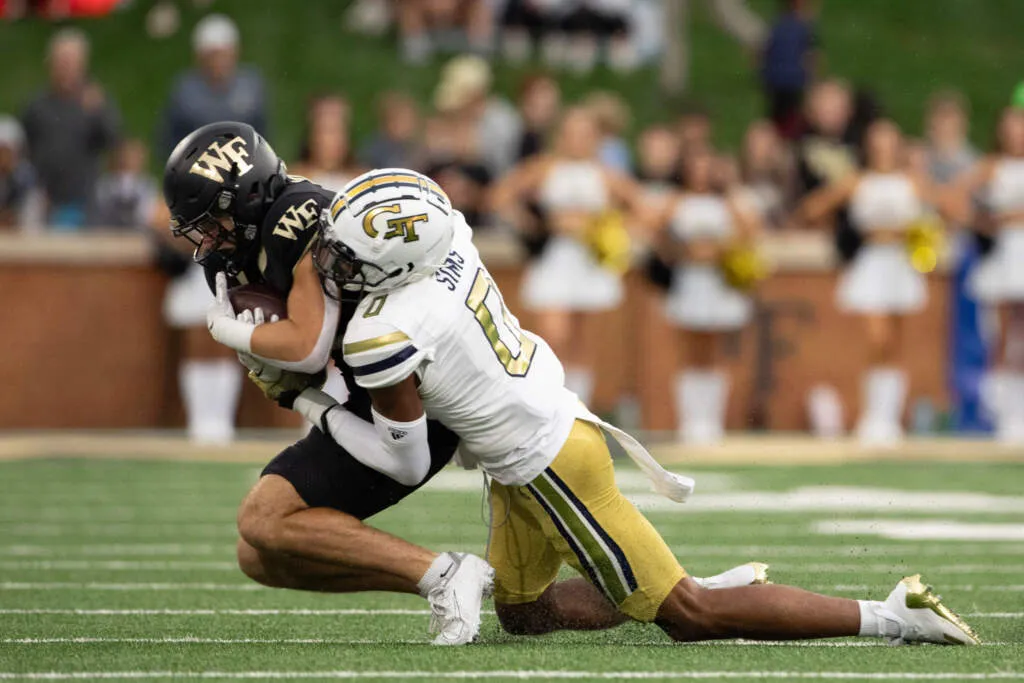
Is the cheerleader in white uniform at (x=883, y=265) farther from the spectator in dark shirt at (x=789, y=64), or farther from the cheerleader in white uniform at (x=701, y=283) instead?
the spectator in dark shirt at (x=789, y=64)

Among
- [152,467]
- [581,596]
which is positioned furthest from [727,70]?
[581,596]

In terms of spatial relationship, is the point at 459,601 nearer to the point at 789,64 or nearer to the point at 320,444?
the point at 320,444

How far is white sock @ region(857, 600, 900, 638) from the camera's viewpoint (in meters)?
4.74

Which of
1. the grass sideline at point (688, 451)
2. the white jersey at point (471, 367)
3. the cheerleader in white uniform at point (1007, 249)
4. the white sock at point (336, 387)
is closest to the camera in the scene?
the white jersey at point (471, 367)

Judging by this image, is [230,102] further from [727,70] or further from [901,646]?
[727,70]

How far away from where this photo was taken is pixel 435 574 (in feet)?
15.6

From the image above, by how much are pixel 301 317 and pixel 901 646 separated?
5.68ft

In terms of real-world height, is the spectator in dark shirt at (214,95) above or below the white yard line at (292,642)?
above

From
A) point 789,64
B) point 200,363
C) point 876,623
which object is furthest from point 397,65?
point 876,623

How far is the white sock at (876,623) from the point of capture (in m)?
4.74

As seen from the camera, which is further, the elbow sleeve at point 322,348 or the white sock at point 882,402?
the white sock at point 882,402

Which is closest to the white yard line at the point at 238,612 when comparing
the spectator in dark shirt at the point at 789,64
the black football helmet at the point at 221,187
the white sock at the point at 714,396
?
the black football helmet at the point at 221,187

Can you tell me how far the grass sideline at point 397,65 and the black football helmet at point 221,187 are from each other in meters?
14.0

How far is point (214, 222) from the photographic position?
497cm
